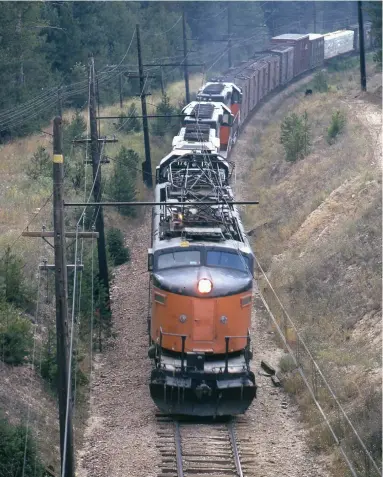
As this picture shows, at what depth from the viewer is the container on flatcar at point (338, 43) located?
66.4m

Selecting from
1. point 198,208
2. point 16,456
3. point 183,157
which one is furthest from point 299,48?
point 16,456

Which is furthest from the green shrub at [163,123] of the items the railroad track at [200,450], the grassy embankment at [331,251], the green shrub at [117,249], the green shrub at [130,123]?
the railroad track at [200,450]

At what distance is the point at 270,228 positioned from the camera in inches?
1194

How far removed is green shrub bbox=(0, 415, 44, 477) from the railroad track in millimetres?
2011

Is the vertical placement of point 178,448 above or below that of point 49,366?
below

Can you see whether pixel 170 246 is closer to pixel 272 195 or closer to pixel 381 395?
pixel 381 395

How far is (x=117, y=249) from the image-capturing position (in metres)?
28.1

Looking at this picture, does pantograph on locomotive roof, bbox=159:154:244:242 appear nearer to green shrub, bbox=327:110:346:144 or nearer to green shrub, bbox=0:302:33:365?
green shrub, bbox=0:302:33:365

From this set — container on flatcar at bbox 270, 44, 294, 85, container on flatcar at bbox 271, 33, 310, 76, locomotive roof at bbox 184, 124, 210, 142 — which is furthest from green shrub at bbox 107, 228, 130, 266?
container on flatcar at bbox 271, 33, 310, 76

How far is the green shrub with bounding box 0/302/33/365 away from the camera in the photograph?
17.7m

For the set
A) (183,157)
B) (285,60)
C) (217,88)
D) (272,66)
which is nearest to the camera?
(183,157)

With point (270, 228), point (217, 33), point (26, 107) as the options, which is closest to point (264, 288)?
point (270, 228)

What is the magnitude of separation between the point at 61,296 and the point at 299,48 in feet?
160

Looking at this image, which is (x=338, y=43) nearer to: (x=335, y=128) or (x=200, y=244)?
(x=335, y=128)
